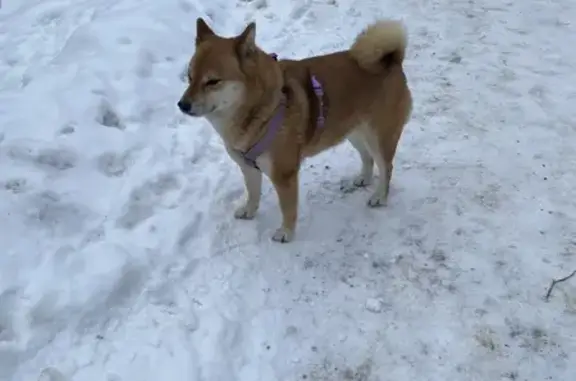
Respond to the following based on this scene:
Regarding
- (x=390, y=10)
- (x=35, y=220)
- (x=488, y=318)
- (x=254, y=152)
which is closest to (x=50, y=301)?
(x=35, y=220)

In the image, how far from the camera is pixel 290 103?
12.6ft

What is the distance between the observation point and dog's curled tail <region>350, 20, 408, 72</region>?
158 inches

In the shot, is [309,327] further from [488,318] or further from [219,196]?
[219,196]

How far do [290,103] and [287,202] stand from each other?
22.7 inches

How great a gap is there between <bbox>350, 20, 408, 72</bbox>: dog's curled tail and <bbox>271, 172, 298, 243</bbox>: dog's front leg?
0.78 m

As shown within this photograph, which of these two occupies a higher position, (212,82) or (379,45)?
(212,82)

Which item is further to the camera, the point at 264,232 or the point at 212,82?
the point at 264,232

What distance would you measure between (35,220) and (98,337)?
36.7 inches

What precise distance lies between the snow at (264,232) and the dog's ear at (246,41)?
1135mm

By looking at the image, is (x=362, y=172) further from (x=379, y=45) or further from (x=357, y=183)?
(x=379, y=45)

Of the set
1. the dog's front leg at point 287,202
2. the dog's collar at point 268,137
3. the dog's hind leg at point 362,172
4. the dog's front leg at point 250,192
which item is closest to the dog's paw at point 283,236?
the dog's front leg at point 287,202

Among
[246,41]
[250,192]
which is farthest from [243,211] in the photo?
[246,41]

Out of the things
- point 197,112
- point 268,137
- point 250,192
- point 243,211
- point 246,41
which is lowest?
point 243,211

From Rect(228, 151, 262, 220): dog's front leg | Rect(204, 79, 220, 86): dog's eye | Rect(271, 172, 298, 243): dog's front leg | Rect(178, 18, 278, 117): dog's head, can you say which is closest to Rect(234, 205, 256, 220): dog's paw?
Rect(228, 151, 262, 220): dog's front leg
